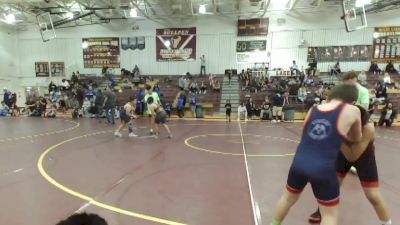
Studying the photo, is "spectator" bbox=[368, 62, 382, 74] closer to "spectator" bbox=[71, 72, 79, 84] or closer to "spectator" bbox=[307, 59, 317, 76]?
"spectator" bbox=[307, 59, 317, 76]

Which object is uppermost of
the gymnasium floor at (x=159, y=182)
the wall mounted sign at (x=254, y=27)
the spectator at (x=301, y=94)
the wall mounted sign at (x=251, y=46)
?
the wall mounted sign at (x=254, y=27)

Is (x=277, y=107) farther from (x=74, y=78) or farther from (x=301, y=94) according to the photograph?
(x=74, y=78)

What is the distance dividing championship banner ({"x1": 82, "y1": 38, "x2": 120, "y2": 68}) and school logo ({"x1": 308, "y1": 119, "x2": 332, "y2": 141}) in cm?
2303

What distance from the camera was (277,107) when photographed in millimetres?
14945

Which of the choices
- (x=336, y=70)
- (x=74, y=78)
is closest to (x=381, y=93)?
(x=336, y=70)

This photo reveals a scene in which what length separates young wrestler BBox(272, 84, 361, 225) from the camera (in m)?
2.24

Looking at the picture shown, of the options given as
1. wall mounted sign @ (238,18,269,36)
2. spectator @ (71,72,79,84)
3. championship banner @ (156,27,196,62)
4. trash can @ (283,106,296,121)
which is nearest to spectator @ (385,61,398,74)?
wall mounted sign @ (238,18,269,36)

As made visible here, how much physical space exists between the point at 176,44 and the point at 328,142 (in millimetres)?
21519

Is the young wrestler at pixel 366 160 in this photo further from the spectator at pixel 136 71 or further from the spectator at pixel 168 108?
the spectator at pixel 136 71

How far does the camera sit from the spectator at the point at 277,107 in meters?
14.8

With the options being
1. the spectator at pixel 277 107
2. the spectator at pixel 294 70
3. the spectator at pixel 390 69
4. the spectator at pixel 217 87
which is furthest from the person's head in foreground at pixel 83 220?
the spectator at pixel 390 69

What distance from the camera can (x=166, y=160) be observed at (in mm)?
6219

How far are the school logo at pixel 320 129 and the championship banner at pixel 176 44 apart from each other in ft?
69.1

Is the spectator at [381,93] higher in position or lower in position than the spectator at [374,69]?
lower
